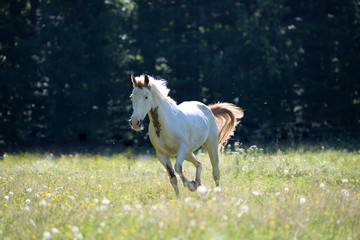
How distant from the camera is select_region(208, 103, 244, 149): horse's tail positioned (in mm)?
13055

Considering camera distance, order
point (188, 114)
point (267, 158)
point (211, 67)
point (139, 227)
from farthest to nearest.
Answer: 1. point (211, 67)
2. point (267, 158)
3. point (188, 114)
4. point (139, 227)

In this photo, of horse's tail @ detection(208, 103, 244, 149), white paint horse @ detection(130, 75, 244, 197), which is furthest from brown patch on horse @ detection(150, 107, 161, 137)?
horse's tail @ detection(208, 103, 244, 149)

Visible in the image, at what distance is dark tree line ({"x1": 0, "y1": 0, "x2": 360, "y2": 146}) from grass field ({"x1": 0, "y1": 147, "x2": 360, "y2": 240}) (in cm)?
1722

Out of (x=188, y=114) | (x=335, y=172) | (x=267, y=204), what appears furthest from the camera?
(x=335, y=172)

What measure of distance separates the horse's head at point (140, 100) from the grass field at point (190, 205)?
50.4 inches

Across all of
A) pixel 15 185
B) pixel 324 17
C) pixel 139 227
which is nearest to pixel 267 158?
pixel 15 185

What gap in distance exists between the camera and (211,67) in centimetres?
3108

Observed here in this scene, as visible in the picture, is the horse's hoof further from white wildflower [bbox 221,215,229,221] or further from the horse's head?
white wildflower [bbox 221,215,229,221]

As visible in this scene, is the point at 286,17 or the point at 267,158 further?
the point at 286,17

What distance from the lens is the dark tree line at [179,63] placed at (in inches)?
1219

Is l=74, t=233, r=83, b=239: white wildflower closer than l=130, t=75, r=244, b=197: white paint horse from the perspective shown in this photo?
Yes

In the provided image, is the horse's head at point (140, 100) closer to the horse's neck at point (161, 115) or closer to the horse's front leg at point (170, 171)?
the horse's neck at point (161, 115)

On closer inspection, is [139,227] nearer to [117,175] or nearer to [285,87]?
[117,175]

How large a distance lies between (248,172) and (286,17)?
72.4ft
